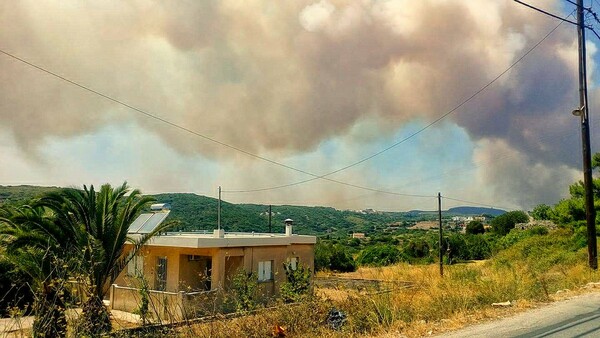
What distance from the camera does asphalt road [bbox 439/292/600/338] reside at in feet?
Result: 26.6

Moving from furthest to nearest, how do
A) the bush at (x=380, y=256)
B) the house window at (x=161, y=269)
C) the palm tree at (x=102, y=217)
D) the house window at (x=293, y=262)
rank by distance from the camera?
the bush at (x=380, y=256)
the house window at (x=293, y=262)
the house window at (x=161, y=269)
the palm tree at (x=102, y=217)

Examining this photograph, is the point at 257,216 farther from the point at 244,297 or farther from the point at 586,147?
the point at 244,297

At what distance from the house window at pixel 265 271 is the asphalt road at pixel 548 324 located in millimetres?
14724

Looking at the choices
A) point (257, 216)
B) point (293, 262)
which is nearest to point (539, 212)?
point (257, 216)

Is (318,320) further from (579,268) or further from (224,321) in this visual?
(579,268)

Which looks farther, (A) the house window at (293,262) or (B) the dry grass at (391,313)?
(A) the house window at (293,262)

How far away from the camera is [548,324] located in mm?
8883

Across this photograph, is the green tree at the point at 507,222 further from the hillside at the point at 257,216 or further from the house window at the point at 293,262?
the house window at the point at 293,262

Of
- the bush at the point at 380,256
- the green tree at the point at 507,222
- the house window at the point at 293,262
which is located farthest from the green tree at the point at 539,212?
the house window at the point at 293,262

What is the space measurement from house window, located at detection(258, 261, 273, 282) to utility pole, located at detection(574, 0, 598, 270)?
1377 cm

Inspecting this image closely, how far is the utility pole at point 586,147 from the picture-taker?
17.8 metres

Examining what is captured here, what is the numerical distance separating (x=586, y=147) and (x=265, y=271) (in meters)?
14.9

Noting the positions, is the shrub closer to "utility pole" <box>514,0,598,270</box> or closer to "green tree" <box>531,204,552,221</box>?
"utility pole" <box>514,0,598,270</box>

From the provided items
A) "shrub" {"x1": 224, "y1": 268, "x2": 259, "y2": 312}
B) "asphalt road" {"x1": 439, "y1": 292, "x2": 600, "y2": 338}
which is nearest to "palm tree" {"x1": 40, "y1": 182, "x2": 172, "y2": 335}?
"shrub" {"x1": 224, "y1": 268, "x2": 259, "y2": 312}
